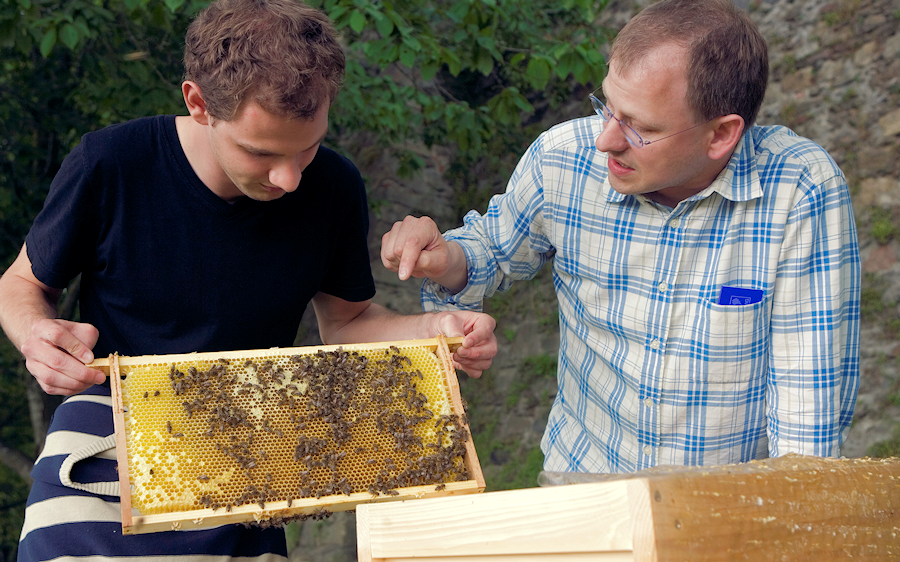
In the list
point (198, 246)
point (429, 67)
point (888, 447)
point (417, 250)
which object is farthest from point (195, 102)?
point (888, 447)

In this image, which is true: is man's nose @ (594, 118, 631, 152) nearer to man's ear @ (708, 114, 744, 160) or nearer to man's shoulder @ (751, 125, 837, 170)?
man's ear @ (708, 114, 744, 160)

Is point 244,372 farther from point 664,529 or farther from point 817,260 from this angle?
point 817,260

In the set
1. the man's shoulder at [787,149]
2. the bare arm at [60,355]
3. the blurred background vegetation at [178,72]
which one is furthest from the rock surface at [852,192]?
the bare arm at [60,355]

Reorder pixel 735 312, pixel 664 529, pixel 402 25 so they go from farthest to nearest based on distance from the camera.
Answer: pixel 402 25 < pixel 735 312 < pixel 664 529

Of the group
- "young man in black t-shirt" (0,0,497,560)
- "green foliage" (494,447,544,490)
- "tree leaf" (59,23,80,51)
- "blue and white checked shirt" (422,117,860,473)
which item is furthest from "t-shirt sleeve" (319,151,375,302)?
"green foliage" (494,447,544,490)

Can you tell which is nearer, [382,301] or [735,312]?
[735,312]

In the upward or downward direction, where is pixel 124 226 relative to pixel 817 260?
downward

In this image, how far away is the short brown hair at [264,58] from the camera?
2363mm

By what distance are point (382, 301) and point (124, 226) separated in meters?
6.03

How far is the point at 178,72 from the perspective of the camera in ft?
20.2

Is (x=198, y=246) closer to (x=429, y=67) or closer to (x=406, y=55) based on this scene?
(x=406, y=55)

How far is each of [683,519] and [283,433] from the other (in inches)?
60.2

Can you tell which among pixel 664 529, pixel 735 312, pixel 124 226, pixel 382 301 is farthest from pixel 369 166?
pixel 664 529

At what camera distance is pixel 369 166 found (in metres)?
8.61
